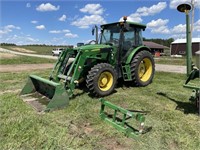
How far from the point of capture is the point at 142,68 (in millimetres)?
7910

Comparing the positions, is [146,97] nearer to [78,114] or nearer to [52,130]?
[78,114]

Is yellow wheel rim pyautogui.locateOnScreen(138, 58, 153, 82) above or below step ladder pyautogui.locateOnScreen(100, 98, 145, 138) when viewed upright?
above

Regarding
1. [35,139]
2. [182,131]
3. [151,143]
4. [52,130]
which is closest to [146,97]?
[182,131]

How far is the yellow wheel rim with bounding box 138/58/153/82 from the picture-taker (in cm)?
786

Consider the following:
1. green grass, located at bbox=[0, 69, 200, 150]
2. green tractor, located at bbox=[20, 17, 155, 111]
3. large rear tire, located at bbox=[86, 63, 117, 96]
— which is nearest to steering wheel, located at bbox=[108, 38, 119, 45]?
green tractor, located at bbox=[20, 17, 155, 111]

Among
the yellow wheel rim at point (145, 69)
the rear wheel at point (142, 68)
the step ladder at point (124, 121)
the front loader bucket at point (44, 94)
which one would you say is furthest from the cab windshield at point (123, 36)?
the step ladder at point (124, 121)

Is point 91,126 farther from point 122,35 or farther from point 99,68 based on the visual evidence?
point 122,35

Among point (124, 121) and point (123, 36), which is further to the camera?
point (123, 36)

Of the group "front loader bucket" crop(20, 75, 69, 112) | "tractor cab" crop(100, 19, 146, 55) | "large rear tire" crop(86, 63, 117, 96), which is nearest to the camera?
"front loader bucket" crop(20, 75, 69, 112)

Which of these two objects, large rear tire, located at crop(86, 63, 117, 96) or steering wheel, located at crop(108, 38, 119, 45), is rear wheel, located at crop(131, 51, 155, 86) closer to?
steering wheel, located at crop(108, 38, 119, 45)

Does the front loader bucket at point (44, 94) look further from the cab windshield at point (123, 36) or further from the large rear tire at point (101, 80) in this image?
the cab windshield at point (123, 36)

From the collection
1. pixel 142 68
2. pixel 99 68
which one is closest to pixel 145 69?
pixel 142 68

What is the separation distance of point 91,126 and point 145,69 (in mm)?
4419

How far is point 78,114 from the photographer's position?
4.78 m
